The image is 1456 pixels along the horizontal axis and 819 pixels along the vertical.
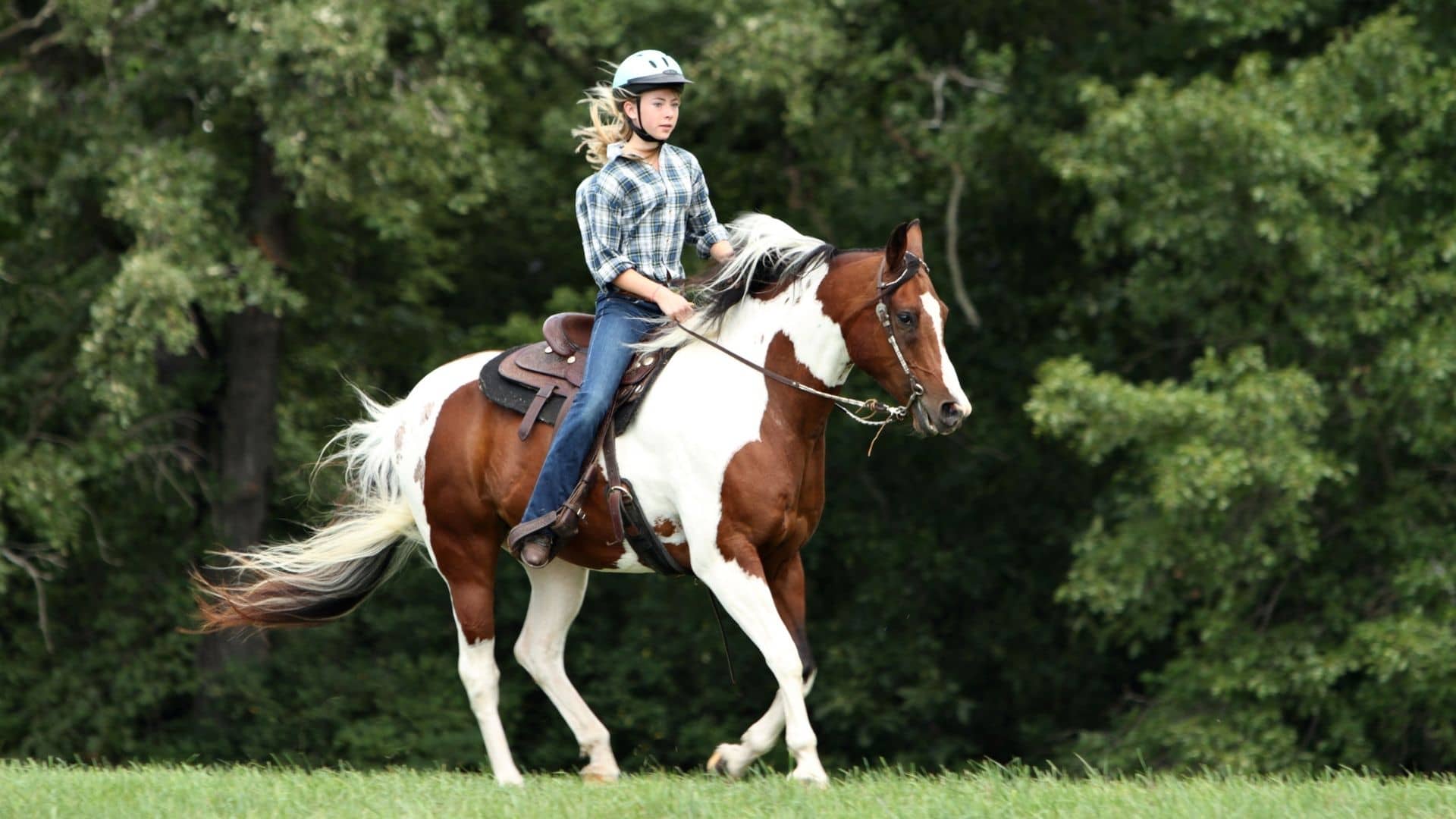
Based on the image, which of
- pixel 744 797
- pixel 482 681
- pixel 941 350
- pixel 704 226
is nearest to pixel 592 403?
pixel 704 226

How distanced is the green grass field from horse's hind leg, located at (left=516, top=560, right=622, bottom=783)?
23.9 inches

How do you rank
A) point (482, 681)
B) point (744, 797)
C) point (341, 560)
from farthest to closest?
point (341, 560) < point (482, 681) < point (744, 797)

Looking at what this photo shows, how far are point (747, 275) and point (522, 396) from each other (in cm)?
112

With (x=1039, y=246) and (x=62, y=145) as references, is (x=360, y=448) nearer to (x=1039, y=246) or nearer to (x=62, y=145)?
(x=62, y=145)

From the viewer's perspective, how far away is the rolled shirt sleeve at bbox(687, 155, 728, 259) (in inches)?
268

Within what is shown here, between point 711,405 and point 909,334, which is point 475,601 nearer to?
point 711,405

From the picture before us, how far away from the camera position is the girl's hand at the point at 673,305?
21.2 feet

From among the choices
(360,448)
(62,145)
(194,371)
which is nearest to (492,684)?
(360,448)

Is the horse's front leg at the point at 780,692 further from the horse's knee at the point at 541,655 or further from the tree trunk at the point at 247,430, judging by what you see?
the tree trunk at the point at 247,430

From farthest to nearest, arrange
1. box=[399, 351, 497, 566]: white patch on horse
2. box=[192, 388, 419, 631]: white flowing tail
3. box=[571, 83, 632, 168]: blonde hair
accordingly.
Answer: box=[192, 388, 419, 631]: white flowing tail < box=[399, 351, 497, 566]: white patch on horse < box=[571, 83, 632, 168]: blonde hair

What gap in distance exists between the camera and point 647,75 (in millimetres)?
6406

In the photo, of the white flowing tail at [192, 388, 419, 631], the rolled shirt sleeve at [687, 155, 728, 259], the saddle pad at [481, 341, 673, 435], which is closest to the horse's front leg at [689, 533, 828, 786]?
the saddle pad at [481, 341, 673, 435]

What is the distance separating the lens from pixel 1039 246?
16.7 m

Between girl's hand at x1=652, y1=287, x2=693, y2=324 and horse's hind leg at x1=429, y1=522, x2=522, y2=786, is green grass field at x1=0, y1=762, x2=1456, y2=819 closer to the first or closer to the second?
horse's hind leg at x1=429, y1=522, x2=522, y2=786
